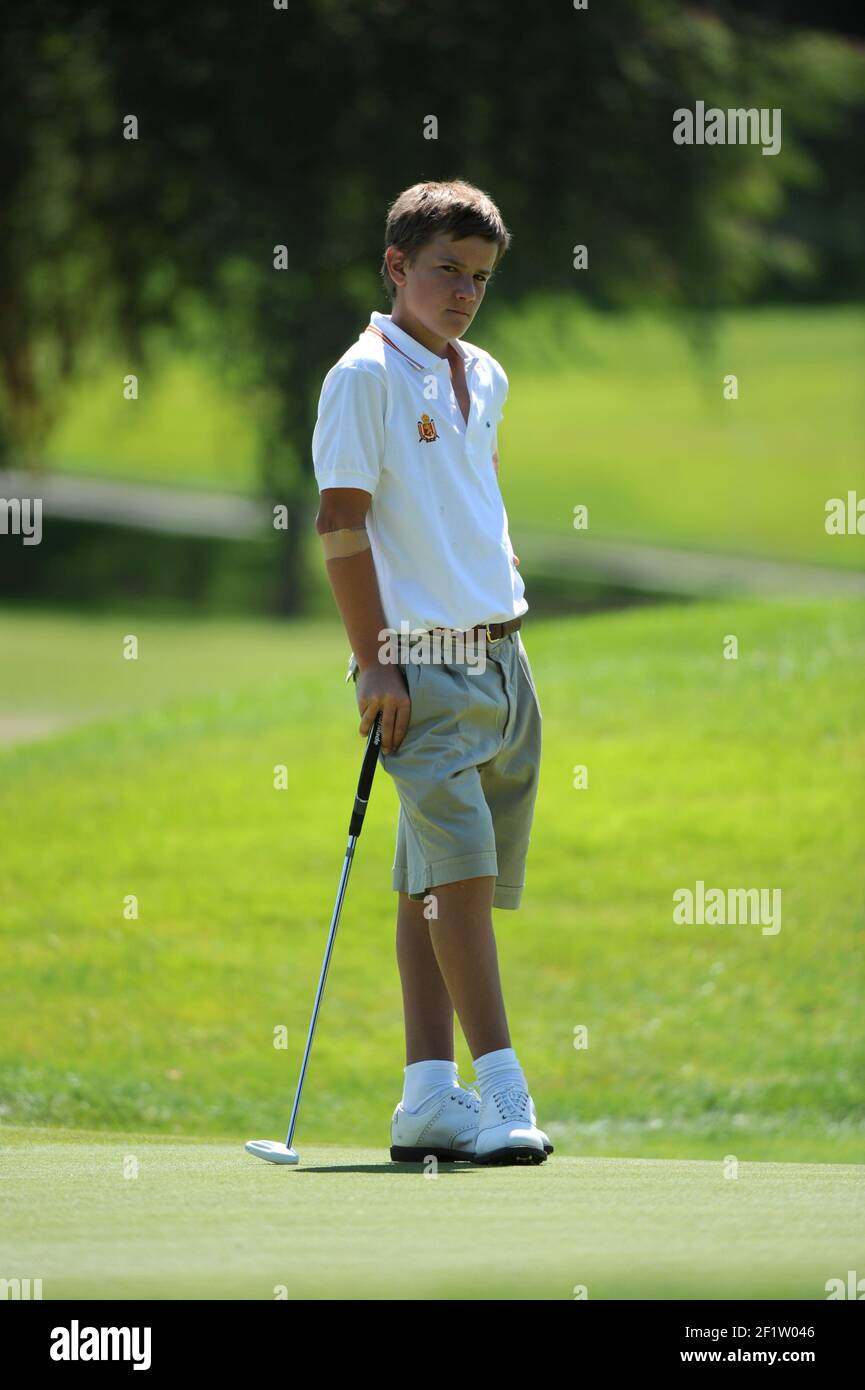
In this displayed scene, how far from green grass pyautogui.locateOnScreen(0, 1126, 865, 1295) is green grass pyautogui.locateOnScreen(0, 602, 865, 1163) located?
6.56ft

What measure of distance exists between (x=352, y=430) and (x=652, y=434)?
2655 centimetres

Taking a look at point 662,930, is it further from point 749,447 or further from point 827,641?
point 749,447

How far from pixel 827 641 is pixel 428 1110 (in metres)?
6.10

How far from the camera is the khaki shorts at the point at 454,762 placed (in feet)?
11.9

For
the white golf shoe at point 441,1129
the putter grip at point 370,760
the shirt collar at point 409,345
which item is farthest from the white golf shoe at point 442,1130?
the shirt collar at point 409,345

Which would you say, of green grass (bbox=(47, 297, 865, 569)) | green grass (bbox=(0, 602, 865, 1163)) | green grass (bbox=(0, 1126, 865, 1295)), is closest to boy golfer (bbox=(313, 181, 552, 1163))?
green grass (bbox=(0, 1126, 865, 1295))

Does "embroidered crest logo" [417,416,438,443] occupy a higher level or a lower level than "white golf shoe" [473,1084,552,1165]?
higher

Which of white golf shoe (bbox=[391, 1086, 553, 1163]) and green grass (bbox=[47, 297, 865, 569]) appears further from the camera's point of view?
green grass (bbox=[47, 297, 865, 569])

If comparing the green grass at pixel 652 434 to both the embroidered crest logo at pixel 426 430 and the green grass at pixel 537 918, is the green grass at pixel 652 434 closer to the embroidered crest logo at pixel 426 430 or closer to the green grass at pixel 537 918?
the green grass at pixel 537 918

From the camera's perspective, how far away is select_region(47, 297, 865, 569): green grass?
25.8 meters

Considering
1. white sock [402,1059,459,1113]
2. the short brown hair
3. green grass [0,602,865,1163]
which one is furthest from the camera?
green grass [0,602,865,1163]

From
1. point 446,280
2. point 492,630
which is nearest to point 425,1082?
point 492,630

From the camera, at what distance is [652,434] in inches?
1168

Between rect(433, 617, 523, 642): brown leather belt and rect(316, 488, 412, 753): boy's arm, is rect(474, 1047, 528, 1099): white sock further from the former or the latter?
rect(433, 617, 523, 642): brown leather belt
